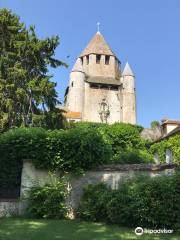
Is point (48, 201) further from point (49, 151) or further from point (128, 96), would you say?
point (128, 96)

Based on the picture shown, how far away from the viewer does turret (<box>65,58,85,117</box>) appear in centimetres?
5984

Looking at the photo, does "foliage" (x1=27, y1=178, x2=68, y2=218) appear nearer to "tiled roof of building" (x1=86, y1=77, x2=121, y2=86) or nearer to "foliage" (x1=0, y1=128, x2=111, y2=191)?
"foliage" (x1=0, y1=128, x2=111, y2=191)

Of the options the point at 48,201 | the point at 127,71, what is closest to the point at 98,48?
the point at 127,71

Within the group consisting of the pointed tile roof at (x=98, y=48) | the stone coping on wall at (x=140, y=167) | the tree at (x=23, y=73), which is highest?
the pointed tile roof at (x=98, y=48)

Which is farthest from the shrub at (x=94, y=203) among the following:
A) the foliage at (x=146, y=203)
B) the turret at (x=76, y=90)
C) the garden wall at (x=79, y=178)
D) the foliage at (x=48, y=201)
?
the turret at (x=76, y=90)

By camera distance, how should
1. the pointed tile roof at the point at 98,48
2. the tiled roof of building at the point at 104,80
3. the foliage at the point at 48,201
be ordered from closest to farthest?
the foliage at the point at 48,201 < the tiled roof of building at the point at 104,80 < the pointed tile roof at the point at 98,48

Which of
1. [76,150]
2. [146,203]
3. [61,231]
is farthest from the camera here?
[76,150]

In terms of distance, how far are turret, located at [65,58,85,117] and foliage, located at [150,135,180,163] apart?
26260 mm

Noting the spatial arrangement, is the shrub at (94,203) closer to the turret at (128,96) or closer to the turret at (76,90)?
the turret at (76,90)

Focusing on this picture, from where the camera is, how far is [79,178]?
12.8 m

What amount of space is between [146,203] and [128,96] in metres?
53.3

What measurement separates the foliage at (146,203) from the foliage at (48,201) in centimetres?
166

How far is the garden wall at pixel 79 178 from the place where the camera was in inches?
478

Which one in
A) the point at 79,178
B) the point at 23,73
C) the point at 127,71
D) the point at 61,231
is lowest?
the point at 61,231
